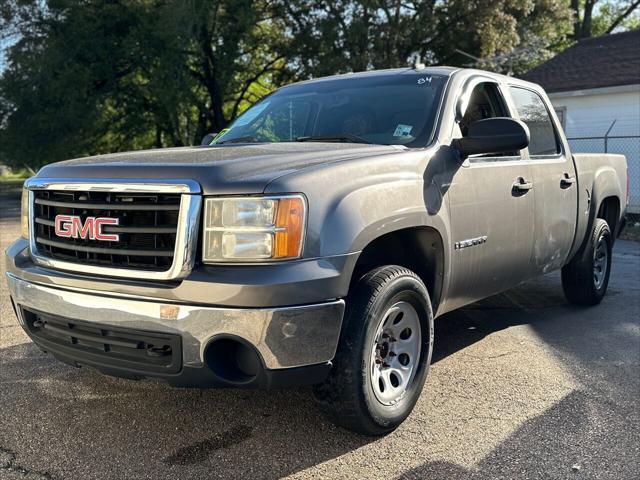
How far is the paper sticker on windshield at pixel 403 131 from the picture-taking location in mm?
3752

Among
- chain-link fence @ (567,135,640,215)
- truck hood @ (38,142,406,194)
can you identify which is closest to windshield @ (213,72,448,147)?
truck hood @ (38,142,406,194)

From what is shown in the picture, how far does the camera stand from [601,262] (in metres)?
6.07

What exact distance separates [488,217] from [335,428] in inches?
64.0

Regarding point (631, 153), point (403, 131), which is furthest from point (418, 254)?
point (631, 153)

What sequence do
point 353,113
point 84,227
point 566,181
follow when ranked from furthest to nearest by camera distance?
point 566,181 < point 353,113 < point 84,227

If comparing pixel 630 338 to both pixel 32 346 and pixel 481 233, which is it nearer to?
pixel 481 233

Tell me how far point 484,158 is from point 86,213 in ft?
8.00

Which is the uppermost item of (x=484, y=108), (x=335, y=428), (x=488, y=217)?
(x=484, y=108)

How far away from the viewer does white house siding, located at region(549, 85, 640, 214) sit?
52.2ft

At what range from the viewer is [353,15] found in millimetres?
22328

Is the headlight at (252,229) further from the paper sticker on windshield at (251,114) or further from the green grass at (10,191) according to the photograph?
the green grass at (10,191)

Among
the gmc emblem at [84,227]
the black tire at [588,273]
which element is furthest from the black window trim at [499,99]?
the gmc emblem at [84,227]

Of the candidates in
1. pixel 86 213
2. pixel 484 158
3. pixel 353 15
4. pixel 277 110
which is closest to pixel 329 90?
pixel 277 110

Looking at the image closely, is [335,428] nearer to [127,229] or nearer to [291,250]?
[291,250]
